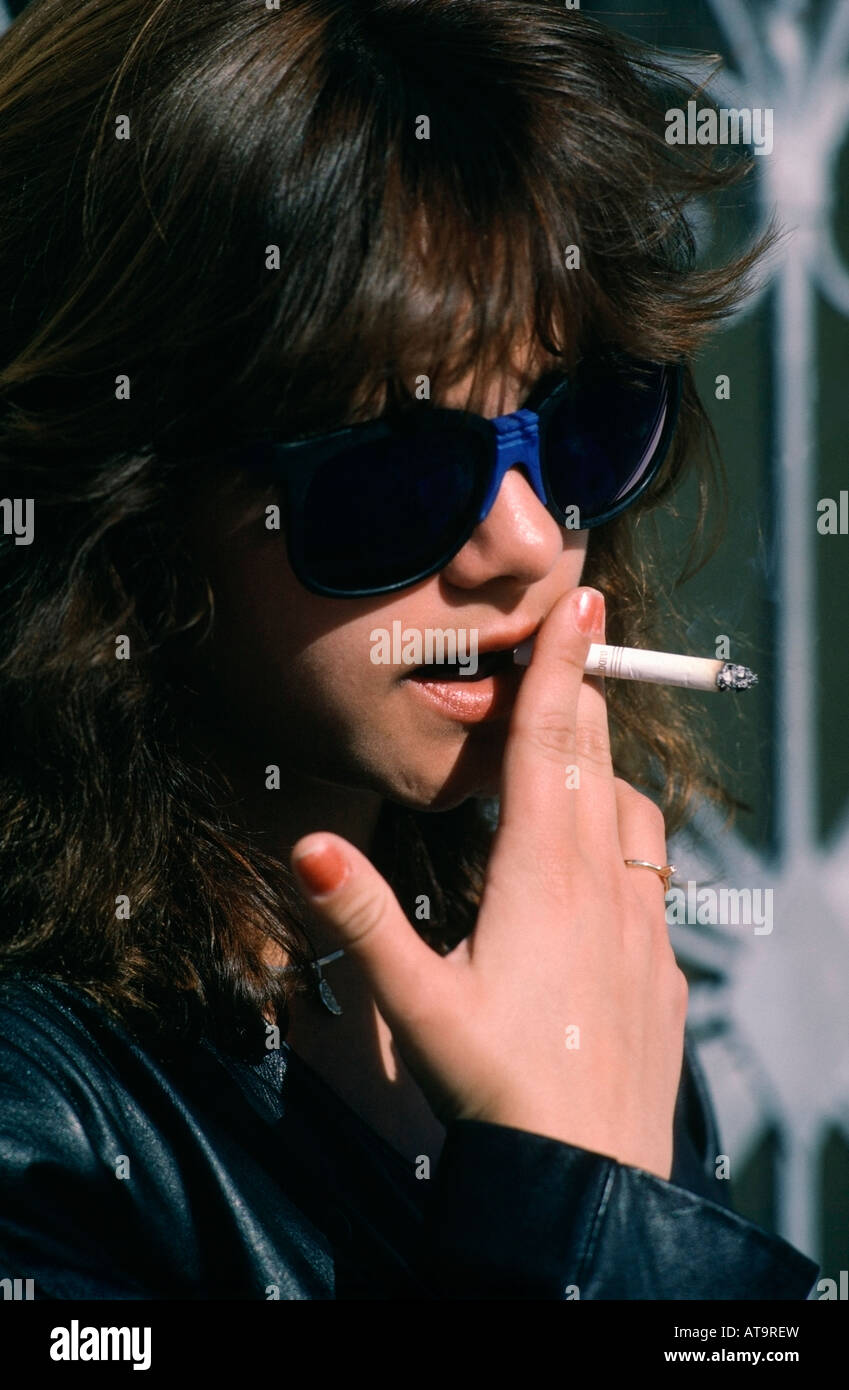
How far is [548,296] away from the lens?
1.36 meters

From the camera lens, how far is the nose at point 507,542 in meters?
1.40

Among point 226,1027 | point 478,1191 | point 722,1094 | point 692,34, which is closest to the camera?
point 478,1191

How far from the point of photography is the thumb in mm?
1165

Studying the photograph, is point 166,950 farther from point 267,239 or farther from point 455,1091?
point 267,239

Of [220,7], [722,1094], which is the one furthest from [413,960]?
[722,1094]

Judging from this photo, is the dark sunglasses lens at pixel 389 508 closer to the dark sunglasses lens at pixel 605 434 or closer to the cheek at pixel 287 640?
the cheek at pixel 287 640

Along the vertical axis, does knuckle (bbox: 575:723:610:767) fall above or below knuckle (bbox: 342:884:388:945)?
above

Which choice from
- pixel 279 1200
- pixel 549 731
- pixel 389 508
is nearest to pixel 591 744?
pixel 549 731

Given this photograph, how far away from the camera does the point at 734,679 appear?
1.45 m

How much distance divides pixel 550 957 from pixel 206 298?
86 centimetres

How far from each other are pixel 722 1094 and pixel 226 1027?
6.02ft

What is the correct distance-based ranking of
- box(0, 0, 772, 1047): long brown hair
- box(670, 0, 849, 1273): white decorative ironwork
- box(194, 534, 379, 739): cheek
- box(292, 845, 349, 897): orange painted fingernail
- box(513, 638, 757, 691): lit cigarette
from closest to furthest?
1. box(292, 845, 349, 897): orange painted fingernail
2. box(0, 0, 772, 1047): long brown hair
3. box(194, 534, 379, 739): cheek
4. box(513, 638, 757, 691): lit cigarette
5. box(670, 0, 849, 1273): white decorative ironwork

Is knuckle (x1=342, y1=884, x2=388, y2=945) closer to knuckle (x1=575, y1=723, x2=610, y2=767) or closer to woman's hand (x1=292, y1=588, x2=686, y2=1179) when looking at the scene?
woman's hand (x1=292, y1=588, x2=686, y2=1179)

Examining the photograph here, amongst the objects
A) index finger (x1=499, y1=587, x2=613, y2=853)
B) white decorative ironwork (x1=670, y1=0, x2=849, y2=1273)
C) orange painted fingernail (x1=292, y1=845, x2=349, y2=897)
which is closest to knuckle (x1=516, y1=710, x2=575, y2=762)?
index finger (x1=499, y1=587, x2=613, y2=853)
